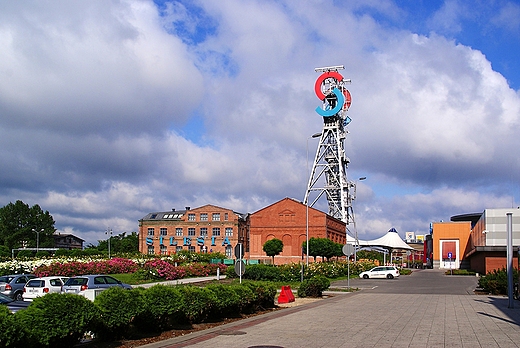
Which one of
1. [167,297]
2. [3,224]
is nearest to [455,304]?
[167,297]

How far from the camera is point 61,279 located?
2614cm

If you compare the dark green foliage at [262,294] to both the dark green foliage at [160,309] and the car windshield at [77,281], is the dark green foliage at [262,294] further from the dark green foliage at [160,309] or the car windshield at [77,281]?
the car windshield at [77,281]

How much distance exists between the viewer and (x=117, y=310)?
12.4 m

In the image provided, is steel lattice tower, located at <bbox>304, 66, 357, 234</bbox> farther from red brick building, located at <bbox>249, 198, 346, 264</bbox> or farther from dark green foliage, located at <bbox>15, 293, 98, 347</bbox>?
dark green foliage, located at <bbox>15, 293, 98, 347</bbox>

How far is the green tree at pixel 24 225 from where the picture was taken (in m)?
115

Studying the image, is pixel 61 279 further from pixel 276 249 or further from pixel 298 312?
pixel 276 249

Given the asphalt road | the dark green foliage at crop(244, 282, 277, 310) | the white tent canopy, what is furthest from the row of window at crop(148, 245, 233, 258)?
the dark green foliage at crop(244, 282, 277, 310)

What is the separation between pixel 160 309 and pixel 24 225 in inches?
4598

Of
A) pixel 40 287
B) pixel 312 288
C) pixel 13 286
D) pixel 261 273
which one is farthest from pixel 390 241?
pixel 40 287

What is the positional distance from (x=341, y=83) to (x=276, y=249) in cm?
3764

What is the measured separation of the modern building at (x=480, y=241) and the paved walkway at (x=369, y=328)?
509 inches

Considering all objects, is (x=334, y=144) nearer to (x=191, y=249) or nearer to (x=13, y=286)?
(x=191, y=249)

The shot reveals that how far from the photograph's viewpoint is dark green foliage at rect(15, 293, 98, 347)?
10117mm

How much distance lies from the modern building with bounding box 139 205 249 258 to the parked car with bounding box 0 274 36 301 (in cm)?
6968
